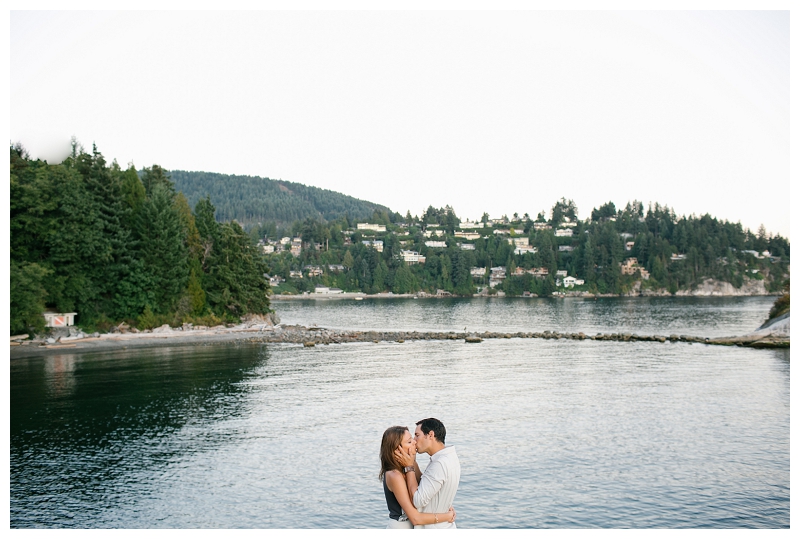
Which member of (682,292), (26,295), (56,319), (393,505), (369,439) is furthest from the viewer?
(682,292)

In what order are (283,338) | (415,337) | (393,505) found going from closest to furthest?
(393,505)
(283,338)
(415,337)

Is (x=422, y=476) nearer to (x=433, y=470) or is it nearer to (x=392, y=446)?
(x=433, y=470)

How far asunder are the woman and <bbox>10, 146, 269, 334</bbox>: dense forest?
40.6 m

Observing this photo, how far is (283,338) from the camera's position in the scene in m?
54.2

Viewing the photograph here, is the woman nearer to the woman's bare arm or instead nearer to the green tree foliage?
the woman's bare arm

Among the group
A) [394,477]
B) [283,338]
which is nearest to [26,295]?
[283,338]

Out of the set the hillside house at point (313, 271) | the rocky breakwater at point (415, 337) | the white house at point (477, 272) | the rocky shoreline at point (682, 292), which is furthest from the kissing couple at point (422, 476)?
the white house at point (477, 272)

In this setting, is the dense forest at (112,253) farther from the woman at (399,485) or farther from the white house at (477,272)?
the white house at (477,272)

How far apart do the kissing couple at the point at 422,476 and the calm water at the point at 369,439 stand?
7894mm

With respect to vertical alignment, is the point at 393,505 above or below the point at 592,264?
below

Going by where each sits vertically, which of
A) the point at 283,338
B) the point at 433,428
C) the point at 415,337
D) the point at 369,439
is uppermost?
the point at 433,428

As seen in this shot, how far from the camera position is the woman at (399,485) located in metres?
6.85

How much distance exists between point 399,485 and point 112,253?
163ft

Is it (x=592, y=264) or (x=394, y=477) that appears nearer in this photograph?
(x=394, y=477)
